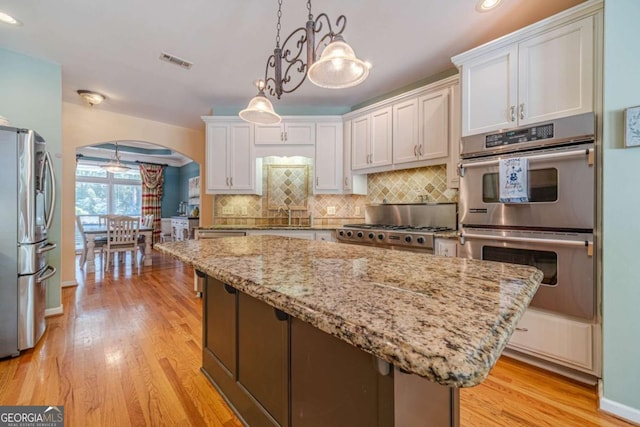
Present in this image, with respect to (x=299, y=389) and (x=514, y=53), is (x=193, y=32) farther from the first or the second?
(x=299, y=389)

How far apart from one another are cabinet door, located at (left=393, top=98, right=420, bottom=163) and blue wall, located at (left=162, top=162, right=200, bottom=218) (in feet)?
22.2

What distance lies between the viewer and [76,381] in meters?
1.71

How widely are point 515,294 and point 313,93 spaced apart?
333 centimetres

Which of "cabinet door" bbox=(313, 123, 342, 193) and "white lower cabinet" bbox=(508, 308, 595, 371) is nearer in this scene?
"white lower cabinet" bbox=(508, 308, 595, 371)

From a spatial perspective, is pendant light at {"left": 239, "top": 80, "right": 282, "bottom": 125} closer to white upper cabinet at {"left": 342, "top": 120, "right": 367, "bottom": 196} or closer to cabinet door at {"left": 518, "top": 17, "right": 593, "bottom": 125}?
white upper cabinet at {"left": 342, "top": 120, "right": 367, "bottom": 196}

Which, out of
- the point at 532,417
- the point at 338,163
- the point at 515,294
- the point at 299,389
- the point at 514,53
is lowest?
the point at 532,417

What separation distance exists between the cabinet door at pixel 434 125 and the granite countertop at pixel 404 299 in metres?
1.83

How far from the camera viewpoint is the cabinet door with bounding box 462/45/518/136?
1.97 m

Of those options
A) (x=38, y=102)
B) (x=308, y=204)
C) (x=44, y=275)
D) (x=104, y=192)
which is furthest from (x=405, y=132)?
(x=104, y=192)

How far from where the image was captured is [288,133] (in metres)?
3.66

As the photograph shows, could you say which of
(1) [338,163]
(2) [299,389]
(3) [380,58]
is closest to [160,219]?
(1) [338,163]

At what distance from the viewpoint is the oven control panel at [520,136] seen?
182cm

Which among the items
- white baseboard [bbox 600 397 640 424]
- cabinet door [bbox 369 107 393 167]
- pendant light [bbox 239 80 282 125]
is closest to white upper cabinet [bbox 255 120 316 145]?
cabinet door [bbox 369 107 393 167]

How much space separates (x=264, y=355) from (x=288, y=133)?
119 inches
